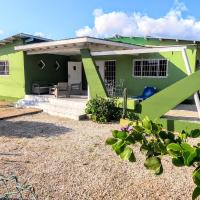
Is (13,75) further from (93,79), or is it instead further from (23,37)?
(93,79)

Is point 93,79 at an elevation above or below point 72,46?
below

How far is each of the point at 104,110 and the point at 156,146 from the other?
930cm

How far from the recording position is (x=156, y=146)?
138 cm

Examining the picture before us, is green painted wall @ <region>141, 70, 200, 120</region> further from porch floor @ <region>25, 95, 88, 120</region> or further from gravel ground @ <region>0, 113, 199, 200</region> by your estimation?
porch floor @ <region>25, 95, 88, 120</region>

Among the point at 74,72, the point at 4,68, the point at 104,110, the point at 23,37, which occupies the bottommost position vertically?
the point at 104,110

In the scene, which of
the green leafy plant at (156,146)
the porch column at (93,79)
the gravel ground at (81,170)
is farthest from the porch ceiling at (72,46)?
the green leafy plant at (156,146)

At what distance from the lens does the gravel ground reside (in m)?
4.76

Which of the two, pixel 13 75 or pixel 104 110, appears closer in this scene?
pixel 104 110

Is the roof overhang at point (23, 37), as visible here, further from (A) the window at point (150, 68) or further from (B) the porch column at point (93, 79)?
(A) the window at point (150, 68)

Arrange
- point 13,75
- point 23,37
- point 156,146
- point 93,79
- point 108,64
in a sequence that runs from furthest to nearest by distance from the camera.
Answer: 1. point 108,64
2. point 13,75
3. point 23,37
4. point 93,79
5. point 156,146

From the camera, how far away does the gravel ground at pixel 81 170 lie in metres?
4.76

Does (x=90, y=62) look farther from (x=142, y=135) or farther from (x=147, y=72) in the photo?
(x=142, y=135)

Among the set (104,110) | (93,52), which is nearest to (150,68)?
(93,52)

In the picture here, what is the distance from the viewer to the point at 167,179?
534 centimetres
